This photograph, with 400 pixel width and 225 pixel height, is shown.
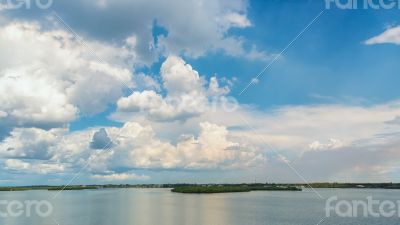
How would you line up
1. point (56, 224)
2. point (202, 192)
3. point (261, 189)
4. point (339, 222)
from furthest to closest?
1. point (261, 189)
2. point (202, 192)
3. point (56, 224)
4. point (339, 222)

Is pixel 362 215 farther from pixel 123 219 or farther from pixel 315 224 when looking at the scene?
pixel 123 219

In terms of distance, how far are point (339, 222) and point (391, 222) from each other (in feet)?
22.1

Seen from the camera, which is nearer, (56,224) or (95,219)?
(56,224)

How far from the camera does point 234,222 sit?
5434cm

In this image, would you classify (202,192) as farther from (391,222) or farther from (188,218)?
(391,222)

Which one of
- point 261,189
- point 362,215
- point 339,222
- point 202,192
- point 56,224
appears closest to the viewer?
point 339,222

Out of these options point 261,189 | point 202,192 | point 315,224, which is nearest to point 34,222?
point 315,224

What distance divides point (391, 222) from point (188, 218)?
25812 mm
